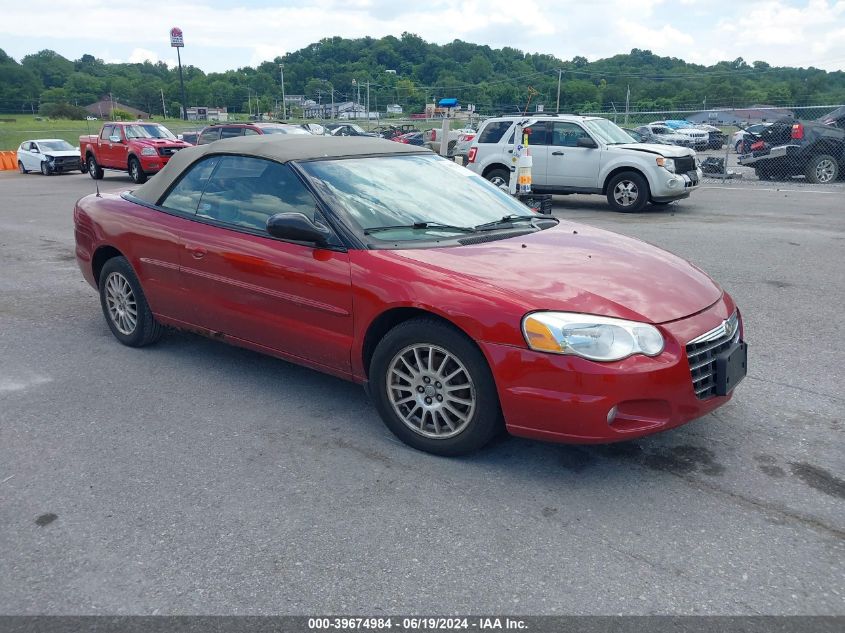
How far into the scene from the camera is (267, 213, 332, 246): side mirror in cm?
384

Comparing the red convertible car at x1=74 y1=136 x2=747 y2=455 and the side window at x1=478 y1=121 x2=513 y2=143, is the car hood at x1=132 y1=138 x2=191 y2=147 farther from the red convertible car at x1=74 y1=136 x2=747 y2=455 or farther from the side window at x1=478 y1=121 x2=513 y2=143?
the red convertible car at x1=74 y1=136 x2=747 y2=455

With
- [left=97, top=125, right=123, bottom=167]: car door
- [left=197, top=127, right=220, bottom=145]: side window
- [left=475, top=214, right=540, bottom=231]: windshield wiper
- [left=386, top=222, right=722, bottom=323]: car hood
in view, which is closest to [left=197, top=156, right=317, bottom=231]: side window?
[left=386, top=222, right=722, bottom=323]: car hood

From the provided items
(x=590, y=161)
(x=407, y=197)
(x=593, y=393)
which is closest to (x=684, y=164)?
(x=590, y=161)

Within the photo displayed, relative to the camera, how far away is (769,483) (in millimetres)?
3328

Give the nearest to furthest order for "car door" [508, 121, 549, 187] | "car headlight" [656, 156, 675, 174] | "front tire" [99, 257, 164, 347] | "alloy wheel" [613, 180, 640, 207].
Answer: "front tire" [99, 257, 164, 347] < "car headlight" [656, 156, 675, 174] < "alloy wheel" [613, 180, 640, 207] < "car door" [508, 121, 549, 187]

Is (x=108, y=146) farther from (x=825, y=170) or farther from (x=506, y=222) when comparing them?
(x=506, y=222)

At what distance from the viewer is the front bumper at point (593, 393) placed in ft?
10.3

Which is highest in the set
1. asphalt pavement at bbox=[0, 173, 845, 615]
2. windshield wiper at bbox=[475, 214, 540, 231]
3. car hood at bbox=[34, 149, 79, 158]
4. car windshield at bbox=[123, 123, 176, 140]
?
car windshield at bbox=[123, 123, 176, 140]

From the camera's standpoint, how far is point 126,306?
5332 millimetres

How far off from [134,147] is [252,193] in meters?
18.5

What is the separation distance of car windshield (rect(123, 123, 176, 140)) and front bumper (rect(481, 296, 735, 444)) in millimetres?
20951

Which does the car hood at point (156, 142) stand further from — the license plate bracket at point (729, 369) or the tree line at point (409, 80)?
the tree line at point (409, 80)

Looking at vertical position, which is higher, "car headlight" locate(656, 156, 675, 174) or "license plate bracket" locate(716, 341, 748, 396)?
"car headlight" locate(656, 156, 675, 174)

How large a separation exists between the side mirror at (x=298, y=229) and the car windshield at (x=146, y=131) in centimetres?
1975
